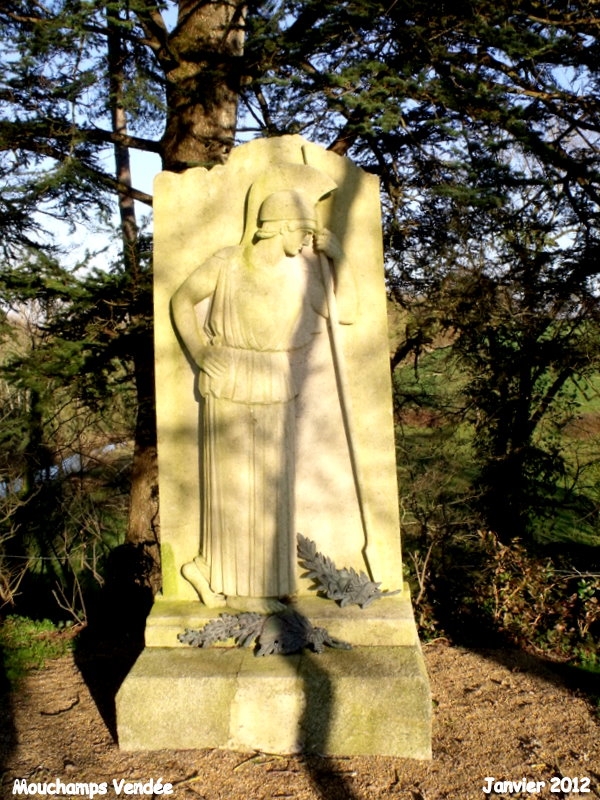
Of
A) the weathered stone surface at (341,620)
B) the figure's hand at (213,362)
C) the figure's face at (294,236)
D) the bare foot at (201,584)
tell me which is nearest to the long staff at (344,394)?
the figure's face at (294,236)

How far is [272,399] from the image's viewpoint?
11.0 feet

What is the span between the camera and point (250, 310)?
336cm

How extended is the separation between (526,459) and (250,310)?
3.82 m

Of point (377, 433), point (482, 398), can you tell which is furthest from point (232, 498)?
point (482, 398)

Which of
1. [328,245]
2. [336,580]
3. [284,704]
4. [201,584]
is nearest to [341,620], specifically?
[336,580]

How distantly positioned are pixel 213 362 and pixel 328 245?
78cm

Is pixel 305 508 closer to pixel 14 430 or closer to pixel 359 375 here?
pixel 359 375

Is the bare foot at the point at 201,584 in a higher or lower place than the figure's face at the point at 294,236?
lower

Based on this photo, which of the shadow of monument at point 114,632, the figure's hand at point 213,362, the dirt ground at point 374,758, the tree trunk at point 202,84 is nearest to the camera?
the dirt ground at point 374,758

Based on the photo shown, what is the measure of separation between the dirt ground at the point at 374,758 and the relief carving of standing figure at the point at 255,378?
727 millimetres

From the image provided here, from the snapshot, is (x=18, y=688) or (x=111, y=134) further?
(x=111, y=134)

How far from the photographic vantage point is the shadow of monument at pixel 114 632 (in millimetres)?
4082

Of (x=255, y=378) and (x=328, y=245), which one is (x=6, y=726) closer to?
(x=255, y=378)

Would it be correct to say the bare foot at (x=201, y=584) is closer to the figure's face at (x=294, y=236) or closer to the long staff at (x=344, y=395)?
the long staff at (x=344, y=395)
